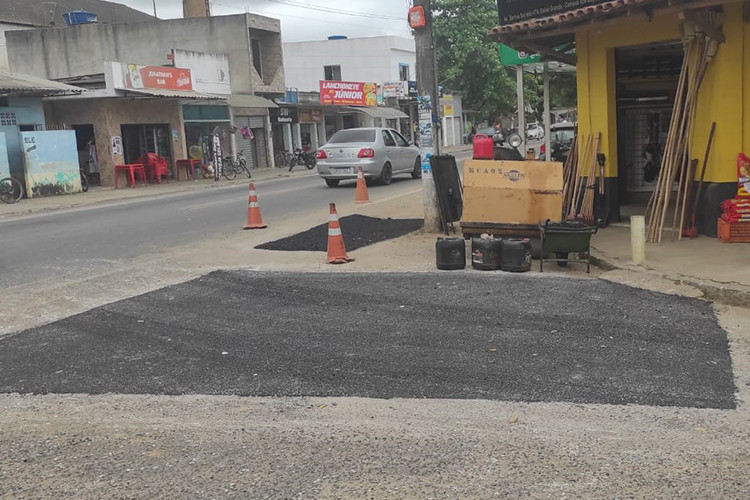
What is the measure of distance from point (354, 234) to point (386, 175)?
9549 millimetres

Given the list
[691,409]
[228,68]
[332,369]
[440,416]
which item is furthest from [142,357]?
[228,68]

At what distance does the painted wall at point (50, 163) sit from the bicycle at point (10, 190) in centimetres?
114

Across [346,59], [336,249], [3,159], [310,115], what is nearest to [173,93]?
[3,159]

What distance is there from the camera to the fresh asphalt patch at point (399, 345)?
496 centimetres

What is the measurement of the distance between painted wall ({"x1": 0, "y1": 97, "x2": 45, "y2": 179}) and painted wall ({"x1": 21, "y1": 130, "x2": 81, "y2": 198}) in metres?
0.44

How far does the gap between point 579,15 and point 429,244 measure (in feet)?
12.2

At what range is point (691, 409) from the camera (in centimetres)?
444

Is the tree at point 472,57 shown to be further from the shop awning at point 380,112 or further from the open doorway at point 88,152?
the open doorway at point 88,152

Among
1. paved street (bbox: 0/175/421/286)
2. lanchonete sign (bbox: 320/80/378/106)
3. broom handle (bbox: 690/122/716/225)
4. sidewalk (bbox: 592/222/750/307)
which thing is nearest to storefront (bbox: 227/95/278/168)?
lanchonete sign (bbox: 320/80/378/106)

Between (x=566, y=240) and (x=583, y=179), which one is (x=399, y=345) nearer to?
(x=566, y=240)

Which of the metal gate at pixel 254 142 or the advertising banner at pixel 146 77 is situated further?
the metal gate at pixel 254 142

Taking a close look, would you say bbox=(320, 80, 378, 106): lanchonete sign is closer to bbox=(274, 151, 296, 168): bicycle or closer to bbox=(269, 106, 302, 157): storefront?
bbox=(269, 106, 302, 157): storefront

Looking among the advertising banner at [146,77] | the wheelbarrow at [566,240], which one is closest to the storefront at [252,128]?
the advertising banner at [146,77]

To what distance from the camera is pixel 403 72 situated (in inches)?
2160
